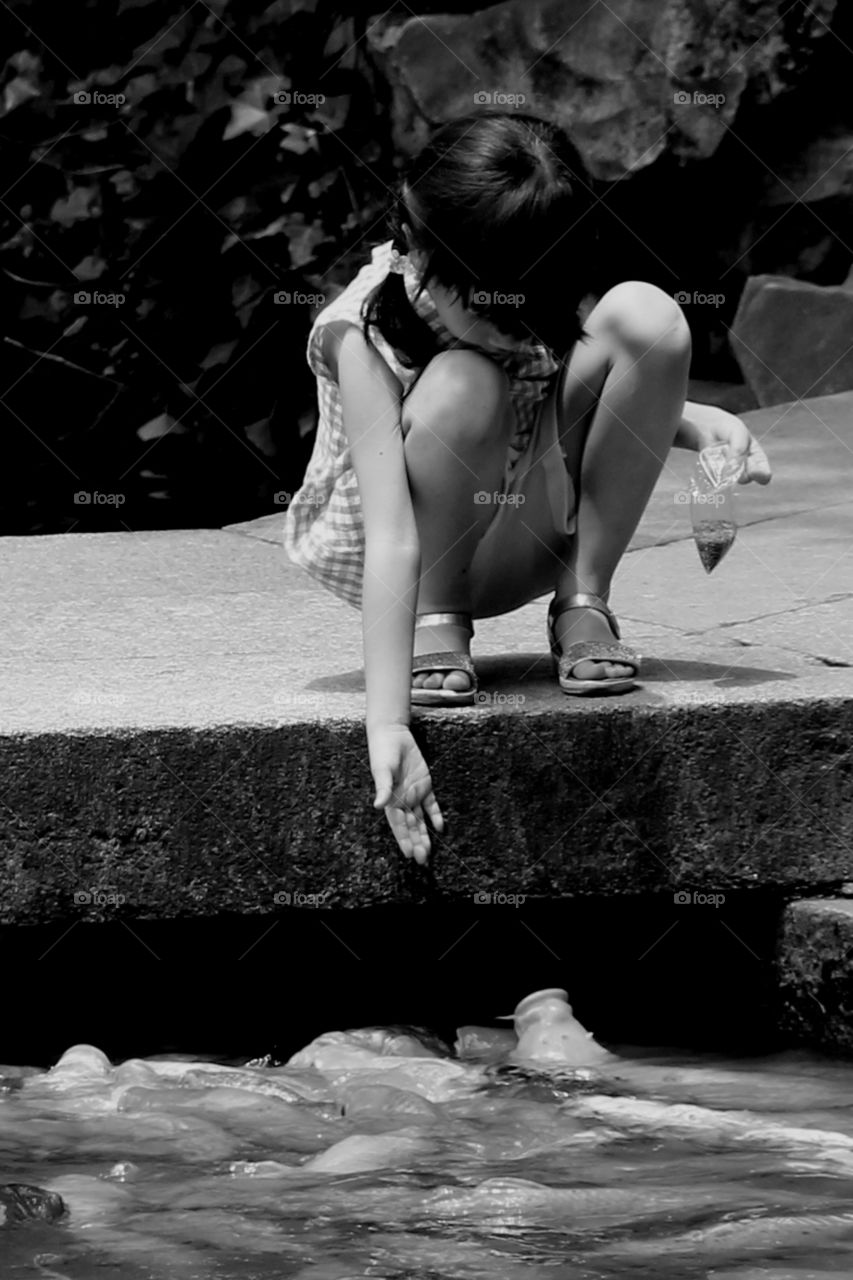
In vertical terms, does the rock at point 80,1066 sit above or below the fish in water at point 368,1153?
above

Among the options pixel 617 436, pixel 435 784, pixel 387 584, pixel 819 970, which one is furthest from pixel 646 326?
pixel 819 970

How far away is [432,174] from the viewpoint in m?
2.31

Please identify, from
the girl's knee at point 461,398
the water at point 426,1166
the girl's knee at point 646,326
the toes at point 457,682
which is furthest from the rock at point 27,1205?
the girl's knee at point 646,326

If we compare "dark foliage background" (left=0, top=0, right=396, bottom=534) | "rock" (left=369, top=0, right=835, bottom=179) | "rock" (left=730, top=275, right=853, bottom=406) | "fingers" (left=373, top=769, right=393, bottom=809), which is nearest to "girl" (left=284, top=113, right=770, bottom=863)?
"fingers" (left=373, top=769, right=393, bottom=809)

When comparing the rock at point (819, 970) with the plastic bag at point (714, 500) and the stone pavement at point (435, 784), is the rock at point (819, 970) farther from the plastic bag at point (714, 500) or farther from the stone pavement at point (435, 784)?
the plastic bag at point (714, 500)

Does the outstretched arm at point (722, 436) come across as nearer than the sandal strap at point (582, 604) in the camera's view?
Yes

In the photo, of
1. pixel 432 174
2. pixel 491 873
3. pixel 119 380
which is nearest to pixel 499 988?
pixel 491 873

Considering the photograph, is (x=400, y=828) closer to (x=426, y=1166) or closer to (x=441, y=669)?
(x=441, y=669)

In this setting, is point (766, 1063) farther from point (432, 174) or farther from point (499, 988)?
point (432, 174)

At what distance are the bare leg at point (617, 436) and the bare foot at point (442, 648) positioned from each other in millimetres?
148

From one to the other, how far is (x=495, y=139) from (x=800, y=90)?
3.78 m

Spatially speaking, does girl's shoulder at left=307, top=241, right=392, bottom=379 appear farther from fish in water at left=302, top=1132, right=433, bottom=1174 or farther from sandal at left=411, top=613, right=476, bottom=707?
fish in water at left=302, top=1132, right=433, bottom=1174

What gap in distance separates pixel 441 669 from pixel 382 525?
0.19 meters

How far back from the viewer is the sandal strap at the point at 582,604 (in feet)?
8.30
